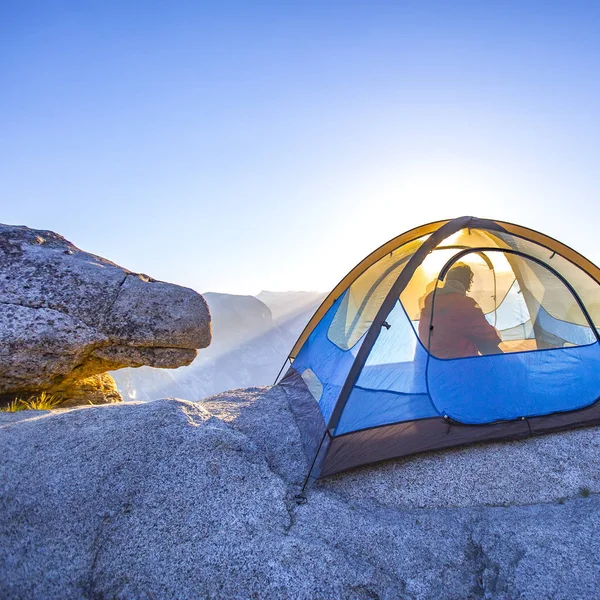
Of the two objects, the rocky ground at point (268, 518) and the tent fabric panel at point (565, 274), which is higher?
the tent fabric panel at point (565, 274)

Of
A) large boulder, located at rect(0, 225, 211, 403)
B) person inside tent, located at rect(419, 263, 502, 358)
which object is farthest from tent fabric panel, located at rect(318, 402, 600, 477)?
large boulder, located at rect(0, 225, 211, 403)

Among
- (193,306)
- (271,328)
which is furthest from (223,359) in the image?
(193,306)

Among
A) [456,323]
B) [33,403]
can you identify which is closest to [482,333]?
[456,323]

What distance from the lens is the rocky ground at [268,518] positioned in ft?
9.68

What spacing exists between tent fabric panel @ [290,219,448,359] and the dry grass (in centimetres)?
509

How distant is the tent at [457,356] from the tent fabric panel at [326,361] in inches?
1.3

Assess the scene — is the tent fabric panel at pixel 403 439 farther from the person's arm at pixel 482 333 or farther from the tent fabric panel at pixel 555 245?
the tent fabric panel at pixel 555 245

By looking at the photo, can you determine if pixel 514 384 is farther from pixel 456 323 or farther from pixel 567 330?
pixel 567 330

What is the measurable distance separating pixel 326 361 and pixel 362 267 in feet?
7.67

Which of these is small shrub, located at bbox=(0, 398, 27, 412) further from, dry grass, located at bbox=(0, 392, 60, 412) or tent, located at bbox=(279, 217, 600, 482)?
tent, located at bbox=(279, 217, 600, 482)

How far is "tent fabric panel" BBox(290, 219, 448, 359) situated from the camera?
6770 millimetres

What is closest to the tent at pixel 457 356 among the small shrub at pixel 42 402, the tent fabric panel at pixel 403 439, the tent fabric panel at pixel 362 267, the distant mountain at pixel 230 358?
the tent fabric panel at pixel 403 439

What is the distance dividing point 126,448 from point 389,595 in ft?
10.1

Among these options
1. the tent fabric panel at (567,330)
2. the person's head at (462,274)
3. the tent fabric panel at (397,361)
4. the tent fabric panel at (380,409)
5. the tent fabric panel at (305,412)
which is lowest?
the tent fabric panel at (305,412)
